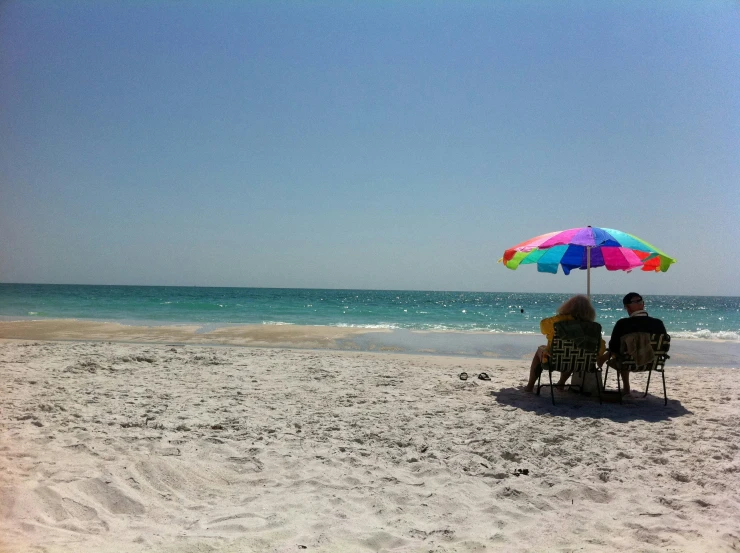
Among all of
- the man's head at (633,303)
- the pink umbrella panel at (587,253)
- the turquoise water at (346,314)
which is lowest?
the turquoise water at (346,314)

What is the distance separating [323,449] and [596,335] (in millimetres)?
3324

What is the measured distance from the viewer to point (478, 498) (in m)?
3.21

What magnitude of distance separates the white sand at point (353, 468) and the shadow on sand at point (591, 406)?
4cm

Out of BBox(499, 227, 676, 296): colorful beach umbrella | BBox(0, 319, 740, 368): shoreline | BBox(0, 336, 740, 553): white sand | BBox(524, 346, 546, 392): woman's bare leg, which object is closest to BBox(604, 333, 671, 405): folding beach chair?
BBox(0, 336, 740, 553): white sand

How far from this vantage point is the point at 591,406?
577 centimetres

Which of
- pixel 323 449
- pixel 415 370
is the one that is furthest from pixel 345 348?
pixel 323 449

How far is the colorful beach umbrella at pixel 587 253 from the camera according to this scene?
600cm

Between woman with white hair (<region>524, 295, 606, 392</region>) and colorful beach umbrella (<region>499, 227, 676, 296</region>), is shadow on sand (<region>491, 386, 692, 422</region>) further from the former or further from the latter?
colorful beach umbrella (<region>499, 227, 676, 296</region>)

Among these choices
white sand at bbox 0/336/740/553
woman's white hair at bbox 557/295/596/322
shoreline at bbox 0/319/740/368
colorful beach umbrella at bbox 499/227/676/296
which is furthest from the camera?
shoreline at bbox 0/319/740/368

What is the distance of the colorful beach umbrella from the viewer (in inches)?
236

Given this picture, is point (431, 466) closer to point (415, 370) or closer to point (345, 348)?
point (415, 370)

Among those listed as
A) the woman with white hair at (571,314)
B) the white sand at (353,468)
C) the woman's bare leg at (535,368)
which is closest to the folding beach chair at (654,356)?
the woman with white hair at (571,314)

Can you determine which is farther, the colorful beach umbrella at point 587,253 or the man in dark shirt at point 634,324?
the colorful beach umbrella at point 587,253

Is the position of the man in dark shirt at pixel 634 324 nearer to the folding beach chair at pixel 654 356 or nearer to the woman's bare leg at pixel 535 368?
the folding beach chair at pixel 654 356
